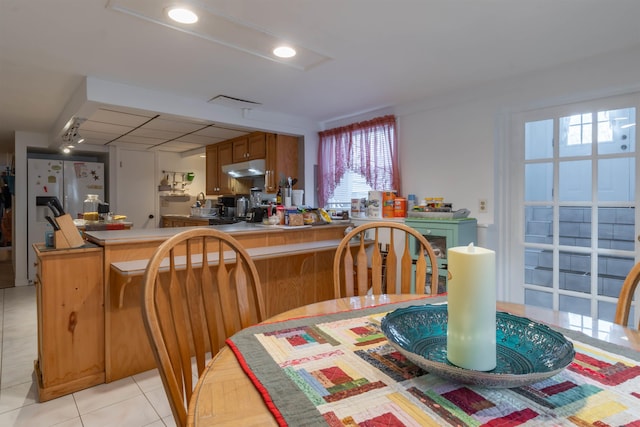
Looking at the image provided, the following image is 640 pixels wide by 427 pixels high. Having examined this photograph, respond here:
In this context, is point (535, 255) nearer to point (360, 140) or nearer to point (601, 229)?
point (601, 229)

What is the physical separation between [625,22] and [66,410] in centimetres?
381

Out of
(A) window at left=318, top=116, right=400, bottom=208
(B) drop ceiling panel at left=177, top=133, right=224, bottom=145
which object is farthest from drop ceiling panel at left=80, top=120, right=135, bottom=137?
(A) window at left=318, top=116, right=400, bottom=208

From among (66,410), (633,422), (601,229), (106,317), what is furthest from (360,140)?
(633,422)

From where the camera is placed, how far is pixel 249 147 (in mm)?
4555

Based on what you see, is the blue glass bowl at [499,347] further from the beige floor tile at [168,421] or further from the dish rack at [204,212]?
the dish rack at [204,212]

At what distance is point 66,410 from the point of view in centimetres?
195

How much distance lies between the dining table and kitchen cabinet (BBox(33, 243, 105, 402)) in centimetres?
176

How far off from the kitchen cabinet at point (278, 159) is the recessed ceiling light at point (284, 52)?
187cm

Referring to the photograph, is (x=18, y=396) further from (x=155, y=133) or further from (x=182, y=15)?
(x=155, y=133)

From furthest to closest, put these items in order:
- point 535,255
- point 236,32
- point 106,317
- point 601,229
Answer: point 535,255 < point 601,229 < point 106,317 < point 236,32

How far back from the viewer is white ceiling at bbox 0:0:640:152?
73.0 inches

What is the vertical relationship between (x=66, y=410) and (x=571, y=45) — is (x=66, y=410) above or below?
below

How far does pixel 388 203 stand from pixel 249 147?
2013 millimetres

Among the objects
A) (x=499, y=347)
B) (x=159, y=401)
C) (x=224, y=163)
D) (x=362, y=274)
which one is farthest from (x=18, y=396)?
(x=224, y=163)
